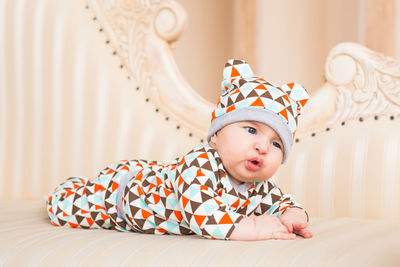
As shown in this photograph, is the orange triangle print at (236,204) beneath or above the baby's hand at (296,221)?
above

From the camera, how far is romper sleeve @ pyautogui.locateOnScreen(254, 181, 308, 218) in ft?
4.23

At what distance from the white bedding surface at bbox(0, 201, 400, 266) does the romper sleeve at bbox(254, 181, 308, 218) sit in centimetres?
10

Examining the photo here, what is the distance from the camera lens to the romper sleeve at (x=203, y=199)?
112 cm

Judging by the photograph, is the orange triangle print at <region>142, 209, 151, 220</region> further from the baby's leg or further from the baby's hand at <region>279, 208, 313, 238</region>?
the baby's hand at <region>279, 208, 313, 238</region>

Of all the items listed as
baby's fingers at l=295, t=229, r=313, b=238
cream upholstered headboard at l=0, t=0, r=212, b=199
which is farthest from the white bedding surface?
cream upholstered headboard at l=0, t=0, r=212, b=199

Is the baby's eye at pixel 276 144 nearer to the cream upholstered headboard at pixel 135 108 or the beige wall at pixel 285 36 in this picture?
the cream upholstered headboard at pixel 135 108

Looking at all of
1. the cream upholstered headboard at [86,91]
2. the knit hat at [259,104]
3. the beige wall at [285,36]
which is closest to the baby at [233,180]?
the knit hat at [259,104]

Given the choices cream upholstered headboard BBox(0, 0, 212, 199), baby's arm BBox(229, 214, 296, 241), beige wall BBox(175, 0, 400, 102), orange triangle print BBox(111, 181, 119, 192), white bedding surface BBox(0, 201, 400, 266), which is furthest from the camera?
beige wall BBox(175, 0, 400, 102)

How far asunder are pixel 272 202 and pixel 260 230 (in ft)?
0.56

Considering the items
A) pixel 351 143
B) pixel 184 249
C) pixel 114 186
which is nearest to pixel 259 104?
pixel 184 249

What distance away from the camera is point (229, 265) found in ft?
3.28

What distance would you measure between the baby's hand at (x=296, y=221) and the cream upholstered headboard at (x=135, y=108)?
54cm

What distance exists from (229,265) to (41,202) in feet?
3.41

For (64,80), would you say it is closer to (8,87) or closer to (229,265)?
(8,87)
